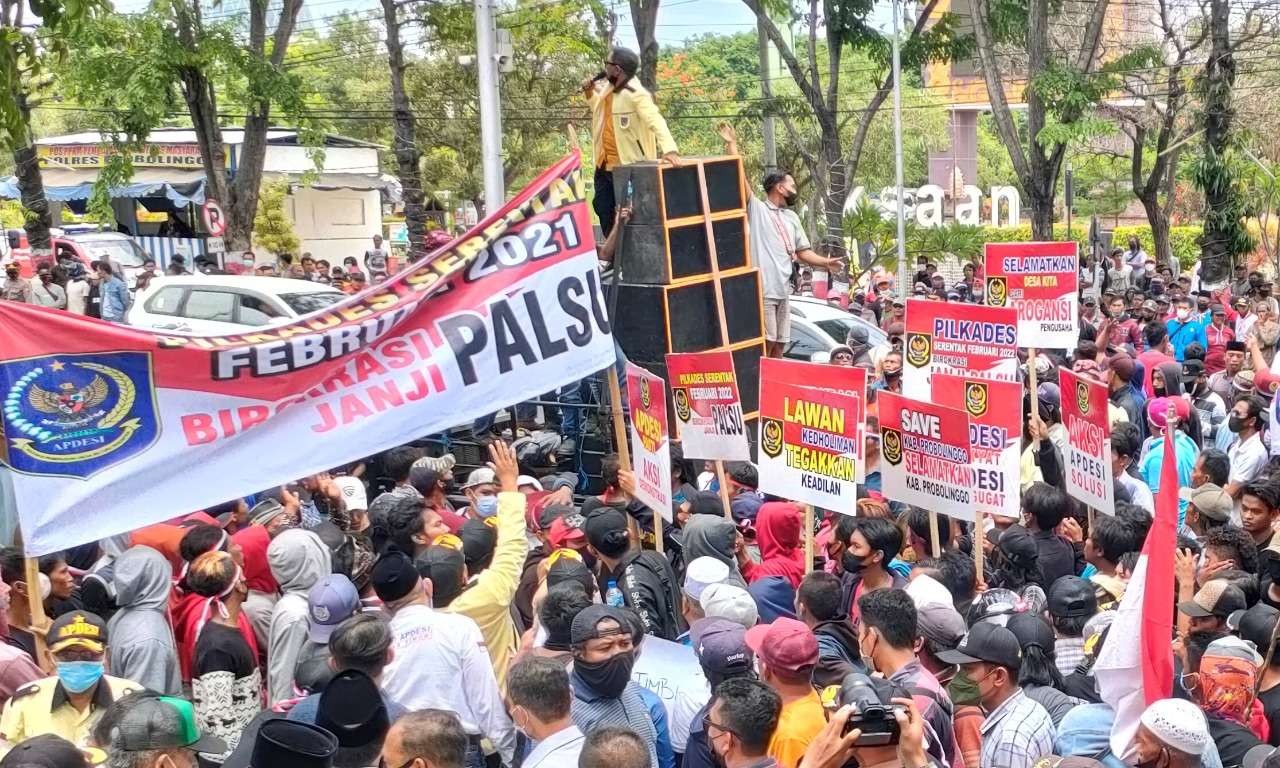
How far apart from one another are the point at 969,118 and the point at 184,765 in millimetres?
60659

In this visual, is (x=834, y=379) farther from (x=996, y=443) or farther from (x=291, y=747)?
(x=291, y=747)

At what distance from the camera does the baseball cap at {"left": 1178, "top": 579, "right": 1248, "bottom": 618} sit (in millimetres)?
6148

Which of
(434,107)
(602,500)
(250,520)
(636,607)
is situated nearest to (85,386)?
(250,520)

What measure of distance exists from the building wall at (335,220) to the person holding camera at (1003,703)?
37770mm

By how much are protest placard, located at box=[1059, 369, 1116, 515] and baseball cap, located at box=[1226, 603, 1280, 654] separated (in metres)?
1.71

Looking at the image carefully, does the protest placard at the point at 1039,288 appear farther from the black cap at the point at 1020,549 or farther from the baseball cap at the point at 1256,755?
the baseball cap at the point at 1256,755

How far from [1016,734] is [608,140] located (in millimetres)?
7736

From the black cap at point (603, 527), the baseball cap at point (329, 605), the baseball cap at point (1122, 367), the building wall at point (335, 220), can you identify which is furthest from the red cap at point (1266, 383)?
the building wall at point (335, 220)

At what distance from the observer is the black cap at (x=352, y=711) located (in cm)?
474

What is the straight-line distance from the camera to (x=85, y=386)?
626cm

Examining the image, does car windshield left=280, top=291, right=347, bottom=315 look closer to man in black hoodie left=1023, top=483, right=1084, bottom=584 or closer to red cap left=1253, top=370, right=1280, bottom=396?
red cap left=1253, top=370, right=1280, bottom=396

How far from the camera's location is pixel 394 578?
591 cm

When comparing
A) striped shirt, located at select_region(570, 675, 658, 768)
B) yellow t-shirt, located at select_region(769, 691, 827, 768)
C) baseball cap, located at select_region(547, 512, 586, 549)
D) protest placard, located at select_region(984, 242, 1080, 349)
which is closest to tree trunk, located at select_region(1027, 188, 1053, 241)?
protest placard, located at select_region(984, 242, 1080, 349)

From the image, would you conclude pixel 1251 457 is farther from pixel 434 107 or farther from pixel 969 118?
pixel 969 118
